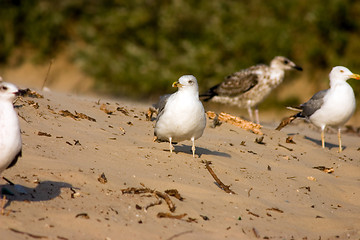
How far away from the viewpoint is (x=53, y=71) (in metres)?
25.4

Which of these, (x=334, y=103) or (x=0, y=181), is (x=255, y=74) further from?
(x=0, y=181)

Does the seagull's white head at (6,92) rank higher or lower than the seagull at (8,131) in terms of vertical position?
higher

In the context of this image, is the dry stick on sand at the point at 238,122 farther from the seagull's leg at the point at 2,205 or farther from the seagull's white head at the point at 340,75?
the seagull's leg at the point at 2,205

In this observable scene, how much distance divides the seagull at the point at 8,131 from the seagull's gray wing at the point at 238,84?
32.5ft

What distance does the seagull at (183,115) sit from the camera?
7.88 metres

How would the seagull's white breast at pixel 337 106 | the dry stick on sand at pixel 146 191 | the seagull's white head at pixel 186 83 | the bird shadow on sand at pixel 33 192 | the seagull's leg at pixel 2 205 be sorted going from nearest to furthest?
the seagull's leg at pixel 2 205, the bird shadow on sand at pixel 33 192, the dry stick on sand at pixel 146 191, the seagull's white head at pixel 186 83, the seagull's white breast at pixel 337 106

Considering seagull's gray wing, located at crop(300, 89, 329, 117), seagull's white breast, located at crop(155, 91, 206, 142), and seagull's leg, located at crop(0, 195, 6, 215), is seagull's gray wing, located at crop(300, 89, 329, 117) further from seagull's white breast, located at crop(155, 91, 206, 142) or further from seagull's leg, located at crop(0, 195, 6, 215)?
seagull's leg, located at crop(0, 195, 6, 215)

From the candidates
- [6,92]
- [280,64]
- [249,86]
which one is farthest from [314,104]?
[6,92]

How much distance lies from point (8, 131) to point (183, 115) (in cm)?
307

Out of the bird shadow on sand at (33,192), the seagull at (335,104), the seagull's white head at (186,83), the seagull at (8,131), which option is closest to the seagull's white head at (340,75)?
the seagull at (335,104)

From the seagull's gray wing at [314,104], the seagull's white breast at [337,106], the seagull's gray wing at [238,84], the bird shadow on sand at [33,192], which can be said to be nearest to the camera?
the bird shadow on sand at [33,192]

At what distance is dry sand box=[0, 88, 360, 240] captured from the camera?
212 inches

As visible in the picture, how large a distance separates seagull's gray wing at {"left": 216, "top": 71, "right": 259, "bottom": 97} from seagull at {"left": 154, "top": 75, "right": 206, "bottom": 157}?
6829 mm

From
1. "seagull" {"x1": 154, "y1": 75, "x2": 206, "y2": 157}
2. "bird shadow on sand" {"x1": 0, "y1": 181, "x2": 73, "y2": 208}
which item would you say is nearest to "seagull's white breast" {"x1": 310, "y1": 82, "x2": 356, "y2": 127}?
"seagull" {"x1": 154, "y1": 75, "x2": 206, "y2": 157}
